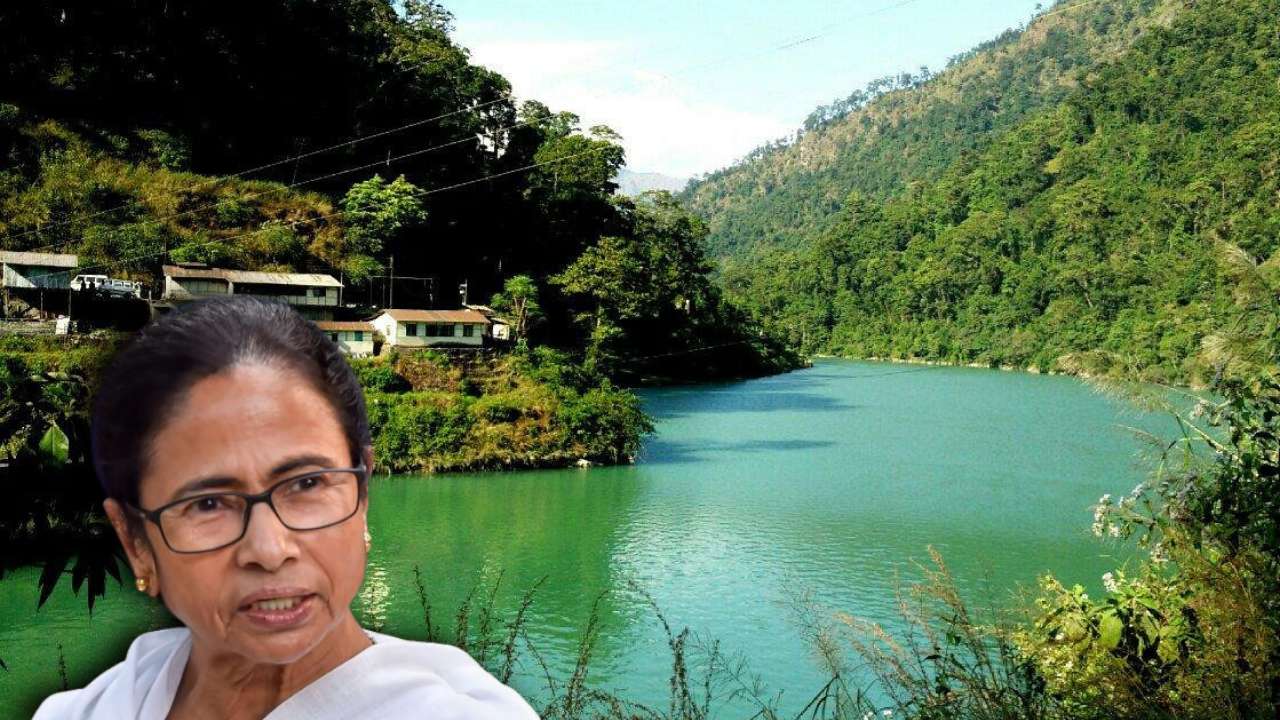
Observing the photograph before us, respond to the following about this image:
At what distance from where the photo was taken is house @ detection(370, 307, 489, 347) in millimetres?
17531

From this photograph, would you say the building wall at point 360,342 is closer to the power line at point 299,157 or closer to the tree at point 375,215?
the tree at point 375,215

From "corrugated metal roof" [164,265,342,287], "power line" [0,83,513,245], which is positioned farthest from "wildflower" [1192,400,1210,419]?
"power line" [0,83,513,245]

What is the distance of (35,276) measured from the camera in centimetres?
1589

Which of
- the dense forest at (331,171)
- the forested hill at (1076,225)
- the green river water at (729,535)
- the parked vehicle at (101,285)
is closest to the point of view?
the green river water at (729,535)

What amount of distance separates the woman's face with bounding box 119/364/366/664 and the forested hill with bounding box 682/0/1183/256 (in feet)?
218

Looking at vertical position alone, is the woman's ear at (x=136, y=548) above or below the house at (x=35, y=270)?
below

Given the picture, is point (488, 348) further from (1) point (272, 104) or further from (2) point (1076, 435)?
(2) point (1076, 435)

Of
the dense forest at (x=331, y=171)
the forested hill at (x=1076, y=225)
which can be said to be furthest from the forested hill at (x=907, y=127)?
the dense forest at (x=331, y=171)

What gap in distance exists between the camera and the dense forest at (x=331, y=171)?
18.4m

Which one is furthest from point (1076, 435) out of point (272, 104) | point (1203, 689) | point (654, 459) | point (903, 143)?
point (903, 143)

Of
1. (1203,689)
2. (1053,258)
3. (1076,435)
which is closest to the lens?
(1203,689)

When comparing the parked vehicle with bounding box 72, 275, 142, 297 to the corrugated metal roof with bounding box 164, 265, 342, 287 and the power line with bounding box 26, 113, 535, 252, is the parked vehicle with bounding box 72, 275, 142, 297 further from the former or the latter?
the power line with bounding box 26, 113, 535, 252

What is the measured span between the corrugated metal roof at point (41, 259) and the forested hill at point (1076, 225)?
2150 cm

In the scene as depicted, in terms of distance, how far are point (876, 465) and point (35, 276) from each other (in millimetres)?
12856
